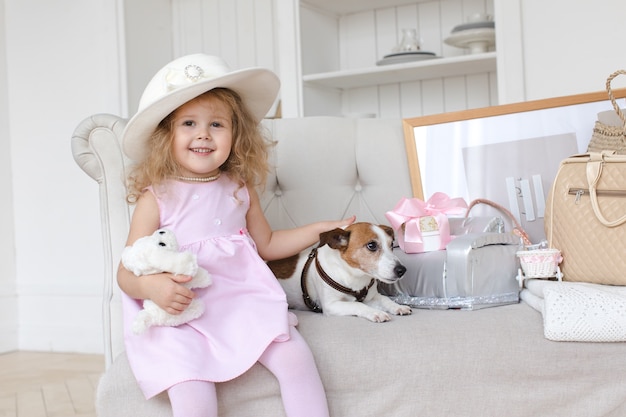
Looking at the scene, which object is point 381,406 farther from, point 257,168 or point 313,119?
point 313,119

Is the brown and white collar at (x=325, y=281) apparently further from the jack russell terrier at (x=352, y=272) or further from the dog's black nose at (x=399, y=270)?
the dog's black nose at (x=399, y=270)

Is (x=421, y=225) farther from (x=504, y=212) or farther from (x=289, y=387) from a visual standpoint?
(x=289, y=387)

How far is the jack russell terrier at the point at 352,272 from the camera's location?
1.50 meters

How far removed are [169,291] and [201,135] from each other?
0.37 meters

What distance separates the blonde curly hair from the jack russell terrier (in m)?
0.23

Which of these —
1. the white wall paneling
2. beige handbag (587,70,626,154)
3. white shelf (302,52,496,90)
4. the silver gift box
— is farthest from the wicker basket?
the white wall paneling

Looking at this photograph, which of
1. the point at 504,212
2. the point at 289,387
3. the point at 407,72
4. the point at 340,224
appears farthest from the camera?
the point at 407,72

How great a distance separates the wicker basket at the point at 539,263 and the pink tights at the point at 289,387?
52 cm

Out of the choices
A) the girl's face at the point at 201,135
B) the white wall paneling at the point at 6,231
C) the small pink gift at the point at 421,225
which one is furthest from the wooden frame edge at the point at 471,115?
the white wall paneling at the point at 6,231

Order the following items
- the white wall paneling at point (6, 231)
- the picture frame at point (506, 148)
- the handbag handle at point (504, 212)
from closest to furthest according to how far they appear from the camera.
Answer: the handbag handle at point (504, 212) < the picture frame at point (506, 148) < the white wall paneling at point (6, 231)

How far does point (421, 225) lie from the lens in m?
1.61

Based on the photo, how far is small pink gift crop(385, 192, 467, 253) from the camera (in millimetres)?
1608

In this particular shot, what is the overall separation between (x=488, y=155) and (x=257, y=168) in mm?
656

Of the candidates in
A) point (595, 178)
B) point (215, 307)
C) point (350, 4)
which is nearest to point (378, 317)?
point (215, 307)
